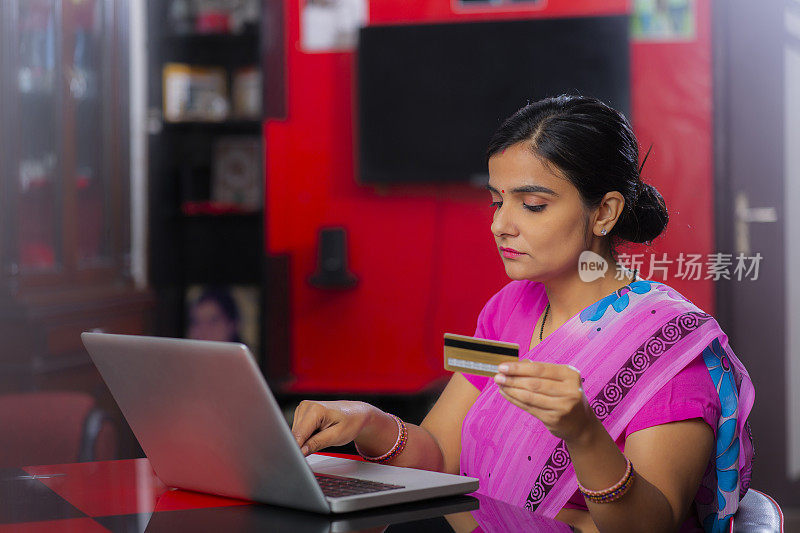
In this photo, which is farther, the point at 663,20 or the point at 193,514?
the point at 663,20

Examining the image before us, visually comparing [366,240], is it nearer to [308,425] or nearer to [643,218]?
[643,218]

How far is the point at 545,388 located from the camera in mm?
958

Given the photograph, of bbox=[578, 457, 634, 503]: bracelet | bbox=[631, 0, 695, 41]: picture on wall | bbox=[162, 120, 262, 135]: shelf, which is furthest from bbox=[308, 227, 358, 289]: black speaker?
bbox=[578, 457, 634, 503]: bracelet

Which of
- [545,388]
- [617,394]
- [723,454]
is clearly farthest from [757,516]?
[545,388]

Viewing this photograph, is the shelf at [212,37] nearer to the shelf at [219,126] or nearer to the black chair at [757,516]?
the shelf at [219,126]

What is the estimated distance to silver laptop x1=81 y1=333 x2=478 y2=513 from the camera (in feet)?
3.18

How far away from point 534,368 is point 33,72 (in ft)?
8.55

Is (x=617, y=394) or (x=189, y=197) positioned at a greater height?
(x=189, y=197)

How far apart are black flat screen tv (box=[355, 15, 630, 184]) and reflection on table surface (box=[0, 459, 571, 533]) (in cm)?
270

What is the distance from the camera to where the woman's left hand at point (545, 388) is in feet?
3.12

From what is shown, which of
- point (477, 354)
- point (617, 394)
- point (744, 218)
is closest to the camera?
point (477, 354)

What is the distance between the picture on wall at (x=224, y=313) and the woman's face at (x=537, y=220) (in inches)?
106

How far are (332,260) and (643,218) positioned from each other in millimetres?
2542

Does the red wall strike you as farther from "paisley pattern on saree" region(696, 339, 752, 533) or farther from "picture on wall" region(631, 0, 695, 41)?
"paisley pattern on saree" region(696, 339, 752, 533)
